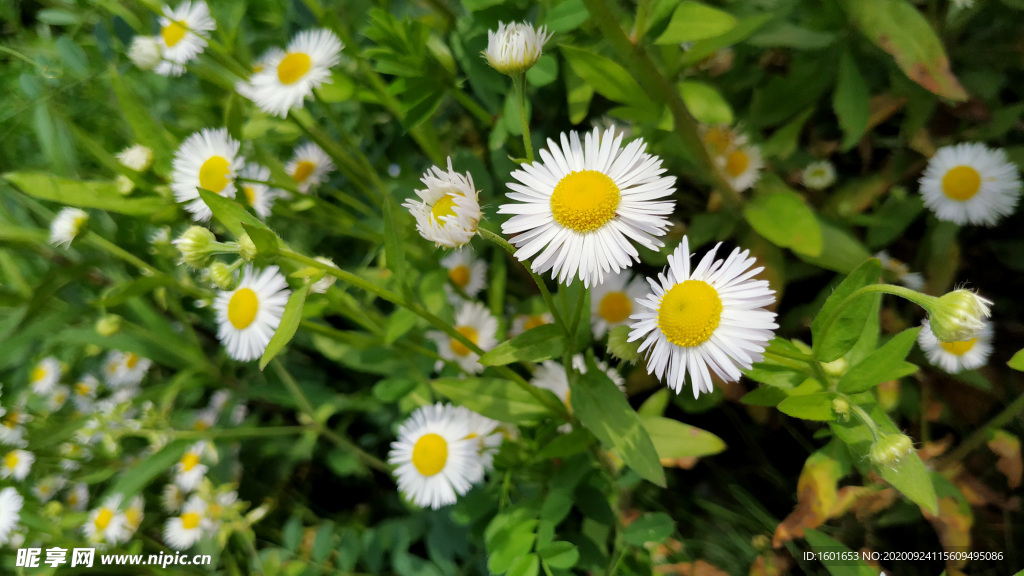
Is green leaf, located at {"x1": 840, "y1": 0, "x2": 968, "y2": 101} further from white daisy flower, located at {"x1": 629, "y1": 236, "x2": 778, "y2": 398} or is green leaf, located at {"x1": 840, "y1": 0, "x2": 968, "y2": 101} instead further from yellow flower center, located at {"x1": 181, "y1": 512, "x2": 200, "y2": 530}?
yellow flower center, located at {"x1": 181, "y1": 512, "x2": 200, "y2": 530}

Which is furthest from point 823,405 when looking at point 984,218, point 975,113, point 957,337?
point 975,113

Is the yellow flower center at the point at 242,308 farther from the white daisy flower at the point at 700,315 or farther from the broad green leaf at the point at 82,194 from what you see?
the white daisy flower at the point at 700,315

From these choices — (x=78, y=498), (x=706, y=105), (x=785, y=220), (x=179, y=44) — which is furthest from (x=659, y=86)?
(x=78, y=498)

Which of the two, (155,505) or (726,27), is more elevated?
(726,27)

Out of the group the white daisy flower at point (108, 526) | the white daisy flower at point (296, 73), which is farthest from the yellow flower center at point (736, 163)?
the white daisy flower at point (108, 526)

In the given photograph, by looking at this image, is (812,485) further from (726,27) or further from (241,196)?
(241,196)

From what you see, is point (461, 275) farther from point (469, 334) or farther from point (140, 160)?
point (140, 160)

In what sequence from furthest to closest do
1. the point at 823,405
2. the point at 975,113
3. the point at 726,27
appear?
1. the point at 975,113
2. the point at 726,27
3. the point at 823,405
